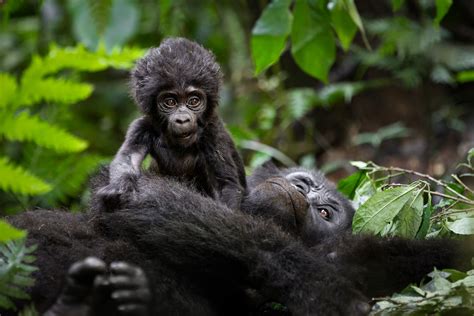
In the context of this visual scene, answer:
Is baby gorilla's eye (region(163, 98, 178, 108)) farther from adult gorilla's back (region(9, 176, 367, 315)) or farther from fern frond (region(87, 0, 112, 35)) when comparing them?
fern frond (region(87, 0, 112, 35))

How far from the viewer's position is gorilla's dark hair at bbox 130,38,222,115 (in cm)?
426

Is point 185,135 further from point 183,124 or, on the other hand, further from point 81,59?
point 81,59

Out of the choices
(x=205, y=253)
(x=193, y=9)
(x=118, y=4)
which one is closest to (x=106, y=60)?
(x=118, y=4)

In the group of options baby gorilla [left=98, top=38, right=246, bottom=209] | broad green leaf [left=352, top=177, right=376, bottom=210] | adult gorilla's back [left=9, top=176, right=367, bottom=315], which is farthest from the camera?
broad green leaf [left=352, top=177, right=376, bottom=210]

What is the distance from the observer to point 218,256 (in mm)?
3312

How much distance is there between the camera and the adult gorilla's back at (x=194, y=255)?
3.15 m

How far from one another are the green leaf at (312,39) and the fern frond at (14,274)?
8.05 ft

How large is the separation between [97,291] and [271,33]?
2445 millimetres

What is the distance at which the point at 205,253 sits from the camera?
10.9 feet

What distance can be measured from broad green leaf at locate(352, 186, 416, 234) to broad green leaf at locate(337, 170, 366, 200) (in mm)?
947

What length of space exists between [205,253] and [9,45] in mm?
7022

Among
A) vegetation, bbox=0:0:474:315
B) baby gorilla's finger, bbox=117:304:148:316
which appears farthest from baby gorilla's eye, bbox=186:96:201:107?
baby gorilla's finger, bbox=117:304:148:316

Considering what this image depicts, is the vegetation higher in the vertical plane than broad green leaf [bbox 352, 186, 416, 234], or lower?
lower

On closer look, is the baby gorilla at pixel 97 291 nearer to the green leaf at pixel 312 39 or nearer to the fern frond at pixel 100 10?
the green leaf at pixel 312 39
